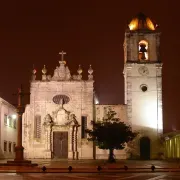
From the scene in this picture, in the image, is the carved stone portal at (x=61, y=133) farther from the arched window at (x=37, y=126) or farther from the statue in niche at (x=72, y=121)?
the arched window at (x=37, y=126)

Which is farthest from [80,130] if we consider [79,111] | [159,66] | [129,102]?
[159,66]

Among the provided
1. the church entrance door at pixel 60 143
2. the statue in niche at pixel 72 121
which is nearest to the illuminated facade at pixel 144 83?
the statue in niche at pixel 72 121

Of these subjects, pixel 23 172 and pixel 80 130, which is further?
pixel 80 130

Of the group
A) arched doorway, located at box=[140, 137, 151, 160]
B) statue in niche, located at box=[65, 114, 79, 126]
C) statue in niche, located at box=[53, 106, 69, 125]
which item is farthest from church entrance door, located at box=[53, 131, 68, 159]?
arched doorway, located at box=[140, 137, 151, 160]

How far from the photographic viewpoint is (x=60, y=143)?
161ft

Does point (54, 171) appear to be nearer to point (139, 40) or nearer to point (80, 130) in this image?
point (80, 130)

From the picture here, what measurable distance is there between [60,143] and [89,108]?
494 centimetres

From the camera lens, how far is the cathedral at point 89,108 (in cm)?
4853

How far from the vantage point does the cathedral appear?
48.5 meters

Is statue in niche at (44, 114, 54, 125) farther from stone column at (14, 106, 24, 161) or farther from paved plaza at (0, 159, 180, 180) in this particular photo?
paved plaza at (0, 159, 180, 180)

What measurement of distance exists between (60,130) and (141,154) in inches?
358

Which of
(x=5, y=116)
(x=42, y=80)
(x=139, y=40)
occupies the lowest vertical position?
(x=5, y=116)

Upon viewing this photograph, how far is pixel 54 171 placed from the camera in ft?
76.6

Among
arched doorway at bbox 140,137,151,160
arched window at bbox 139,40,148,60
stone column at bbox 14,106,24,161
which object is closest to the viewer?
stone column at bbox 14,106,24,161
